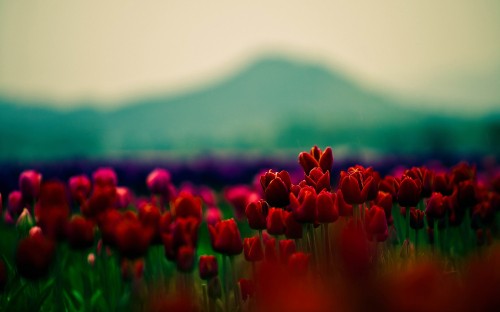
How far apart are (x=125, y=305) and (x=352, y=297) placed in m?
1.22

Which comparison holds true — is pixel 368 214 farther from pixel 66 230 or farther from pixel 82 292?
pixel 82 292

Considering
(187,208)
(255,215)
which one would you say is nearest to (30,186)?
(187,208)

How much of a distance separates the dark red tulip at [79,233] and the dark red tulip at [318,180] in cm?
79

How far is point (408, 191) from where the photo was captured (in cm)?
187

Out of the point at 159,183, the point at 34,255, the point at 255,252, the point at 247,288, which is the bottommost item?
the point at 247,288

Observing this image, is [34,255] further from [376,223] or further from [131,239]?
[376,223]

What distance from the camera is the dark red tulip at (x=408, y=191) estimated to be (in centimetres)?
185

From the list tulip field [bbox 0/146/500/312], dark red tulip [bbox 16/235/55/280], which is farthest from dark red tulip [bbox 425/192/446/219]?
dark red tulip [bbox 16/235/55/280]

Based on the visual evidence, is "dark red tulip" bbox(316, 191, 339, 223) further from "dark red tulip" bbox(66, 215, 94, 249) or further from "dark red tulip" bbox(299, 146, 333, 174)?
"dark red tulip" bbox(66, 215, 94, 249)

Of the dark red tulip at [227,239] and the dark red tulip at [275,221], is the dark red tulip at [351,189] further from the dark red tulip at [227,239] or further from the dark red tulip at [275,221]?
the dark red tulip at [227,239]

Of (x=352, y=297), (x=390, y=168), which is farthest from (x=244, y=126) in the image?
(x=352, y=297)

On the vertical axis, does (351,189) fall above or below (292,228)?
above

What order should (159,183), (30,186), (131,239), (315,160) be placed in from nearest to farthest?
1. (131,239)
2. (315,160)
3. (30,186)
4. (159,183)

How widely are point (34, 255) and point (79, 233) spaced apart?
0.67 ft
